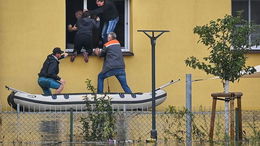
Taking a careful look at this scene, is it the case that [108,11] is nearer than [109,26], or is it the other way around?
[108,11]

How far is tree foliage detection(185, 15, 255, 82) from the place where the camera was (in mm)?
15469

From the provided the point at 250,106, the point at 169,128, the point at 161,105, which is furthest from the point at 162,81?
the point at 169,128

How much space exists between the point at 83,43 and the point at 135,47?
4.00ft

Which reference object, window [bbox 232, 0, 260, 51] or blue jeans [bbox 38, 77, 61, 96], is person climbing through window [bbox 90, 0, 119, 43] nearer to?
blue jeans [bbox 38, 77, 61, 96]

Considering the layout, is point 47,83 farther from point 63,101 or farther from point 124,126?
point 124,126

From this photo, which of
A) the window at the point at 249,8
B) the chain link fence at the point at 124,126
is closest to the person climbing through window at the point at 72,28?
the window at the point at 249,8

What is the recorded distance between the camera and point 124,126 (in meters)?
16.1

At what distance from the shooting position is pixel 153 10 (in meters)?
21.9

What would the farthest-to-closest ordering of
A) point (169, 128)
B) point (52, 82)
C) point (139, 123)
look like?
point (52, 82) < point (139, 123) < point (169, 128)

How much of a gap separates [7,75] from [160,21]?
363 cm

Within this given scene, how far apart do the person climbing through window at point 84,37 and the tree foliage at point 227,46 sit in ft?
20.4

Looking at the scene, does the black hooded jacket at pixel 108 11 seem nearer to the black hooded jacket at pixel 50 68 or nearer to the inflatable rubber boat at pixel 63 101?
the black hooded jacket at pixel 50 68

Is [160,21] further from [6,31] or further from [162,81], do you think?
[6,31]

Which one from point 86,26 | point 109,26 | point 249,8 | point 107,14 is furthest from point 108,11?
point 249,8
